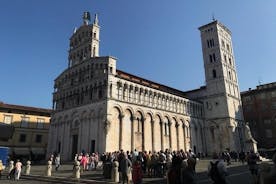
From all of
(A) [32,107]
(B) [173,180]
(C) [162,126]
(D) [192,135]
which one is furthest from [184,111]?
(B) [173,180]

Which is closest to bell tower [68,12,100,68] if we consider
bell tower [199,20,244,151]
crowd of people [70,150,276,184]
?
crowd of people [70,150,276,184]

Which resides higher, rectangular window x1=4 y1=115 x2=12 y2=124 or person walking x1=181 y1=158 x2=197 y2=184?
rectangular window x1=4 y1=115 x2=12 y2=124

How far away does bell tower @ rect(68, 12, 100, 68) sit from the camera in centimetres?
4272

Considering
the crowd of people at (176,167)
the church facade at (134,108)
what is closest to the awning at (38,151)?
the church facade at (134,108)

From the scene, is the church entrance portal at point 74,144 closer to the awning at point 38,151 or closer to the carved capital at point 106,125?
the carved capital at point 106,125

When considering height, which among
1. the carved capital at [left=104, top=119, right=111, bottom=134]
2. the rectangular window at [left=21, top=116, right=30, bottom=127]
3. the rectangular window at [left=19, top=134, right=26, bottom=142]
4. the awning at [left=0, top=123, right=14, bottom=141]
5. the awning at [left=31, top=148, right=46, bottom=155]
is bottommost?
the awning at [left=31, top=148, right=46, bottom=155]

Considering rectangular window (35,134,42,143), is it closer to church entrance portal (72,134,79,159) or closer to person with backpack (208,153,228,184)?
church entrance portal (72,134,79,159)

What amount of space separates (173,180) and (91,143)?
97.9 feet

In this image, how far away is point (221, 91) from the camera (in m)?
54.3

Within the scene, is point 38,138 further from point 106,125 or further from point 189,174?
point 189,174

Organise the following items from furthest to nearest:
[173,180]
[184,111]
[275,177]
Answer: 1. [184,111]
2. [173,180]
3. [275,177]

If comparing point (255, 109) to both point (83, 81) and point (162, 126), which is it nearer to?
point (162, 126)

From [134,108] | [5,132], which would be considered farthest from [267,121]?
[5,132]

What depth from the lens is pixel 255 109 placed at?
58.6 meters
